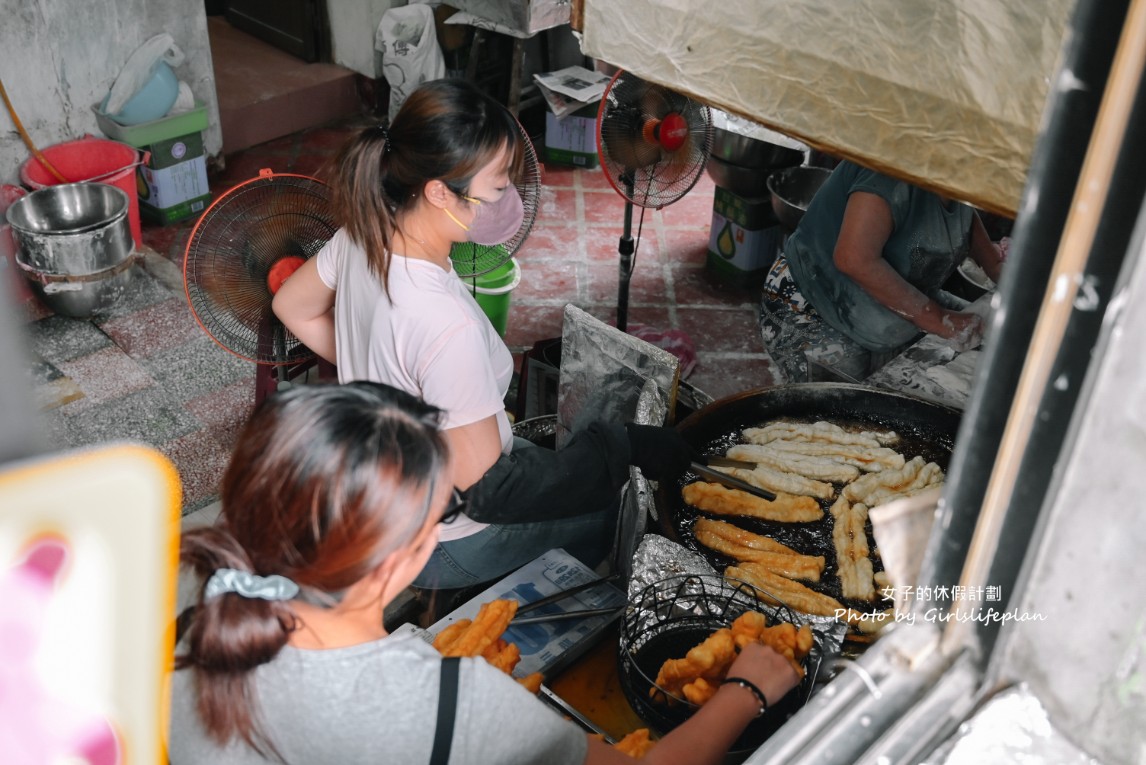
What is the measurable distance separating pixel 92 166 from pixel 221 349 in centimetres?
162

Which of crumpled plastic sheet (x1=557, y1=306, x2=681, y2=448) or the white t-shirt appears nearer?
the white t-shirt

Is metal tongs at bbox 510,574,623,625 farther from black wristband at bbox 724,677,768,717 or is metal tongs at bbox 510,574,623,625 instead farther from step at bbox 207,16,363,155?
step at bbox 207,16,363,155

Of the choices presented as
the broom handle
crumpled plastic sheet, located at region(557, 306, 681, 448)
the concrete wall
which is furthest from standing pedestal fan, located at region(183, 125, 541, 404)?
the concrete wall

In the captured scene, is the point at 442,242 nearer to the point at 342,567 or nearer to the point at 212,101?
the point at 342,567

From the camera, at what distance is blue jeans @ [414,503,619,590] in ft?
10.4

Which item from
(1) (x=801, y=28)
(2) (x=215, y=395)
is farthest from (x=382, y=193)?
(2) (x=215, y=395)

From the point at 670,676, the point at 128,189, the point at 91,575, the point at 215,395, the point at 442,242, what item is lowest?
the point at 215,395

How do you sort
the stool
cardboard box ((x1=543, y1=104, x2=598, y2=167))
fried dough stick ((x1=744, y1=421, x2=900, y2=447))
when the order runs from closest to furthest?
1. fried dough stick ((x1=744, y1=421, x2=900, y2=447))
2. the stool
3. cardboard box ((x1=543, y1=104, x2=598, y2=167))

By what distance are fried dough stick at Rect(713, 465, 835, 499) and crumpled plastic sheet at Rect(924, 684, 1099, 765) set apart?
221 centimetres

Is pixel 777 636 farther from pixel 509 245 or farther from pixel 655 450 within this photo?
pixel 509 245

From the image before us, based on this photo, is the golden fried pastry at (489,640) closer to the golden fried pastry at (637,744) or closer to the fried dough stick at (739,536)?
the golden fried pastry at (637,744)

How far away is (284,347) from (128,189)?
3.25 m

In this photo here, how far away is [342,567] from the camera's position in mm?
1629

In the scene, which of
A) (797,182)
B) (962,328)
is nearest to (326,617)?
(962,328)
